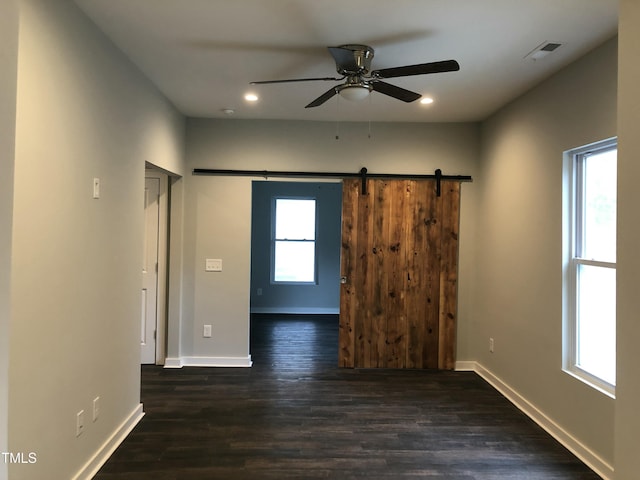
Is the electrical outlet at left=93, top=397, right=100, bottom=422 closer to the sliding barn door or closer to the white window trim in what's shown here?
the sliding barn door

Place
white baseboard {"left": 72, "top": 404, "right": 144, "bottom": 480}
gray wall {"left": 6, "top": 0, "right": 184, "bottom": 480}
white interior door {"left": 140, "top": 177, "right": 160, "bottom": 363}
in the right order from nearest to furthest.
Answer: gray wall {"left": 6, "top": 0, "right": 184, "bottom": 480} → white baseboard {"left": 72, "top": 404, "right": 144, "bottom": 480} → white interior door {"left": 140, "top": 177, "right": 160, "bottom": 363}

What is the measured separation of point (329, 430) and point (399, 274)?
1887 mm

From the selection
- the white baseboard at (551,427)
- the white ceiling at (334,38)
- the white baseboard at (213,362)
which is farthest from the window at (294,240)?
the white ceiling at (334,38)

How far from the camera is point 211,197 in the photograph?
4250mm

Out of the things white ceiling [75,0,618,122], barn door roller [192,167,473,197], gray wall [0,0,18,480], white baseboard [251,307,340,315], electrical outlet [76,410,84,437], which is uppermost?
white ceiling [75,0,618,122]

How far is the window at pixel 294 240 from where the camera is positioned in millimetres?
7375

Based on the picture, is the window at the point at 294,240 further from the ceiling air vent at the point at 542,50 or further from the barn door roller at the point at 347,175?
the ceiling air vent at the point at 542,50

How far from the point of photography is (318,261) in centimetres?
738

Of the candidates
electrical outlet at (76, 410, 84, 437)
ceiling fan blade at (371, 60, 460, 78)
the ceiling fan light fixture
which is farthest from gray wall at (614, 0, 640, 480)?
electrical outlet at (76, 410, 84, 437)

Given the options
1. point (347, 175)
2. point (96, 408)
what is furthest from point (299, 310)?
point (96, 408)

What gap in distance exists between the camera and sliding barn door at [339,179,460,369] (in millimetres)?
4266

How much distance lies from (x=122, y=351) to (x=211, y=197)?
1.95 meters

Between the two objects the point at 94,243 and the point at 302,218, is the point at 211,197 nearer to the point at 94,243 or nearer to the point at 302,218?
the point at 94,243

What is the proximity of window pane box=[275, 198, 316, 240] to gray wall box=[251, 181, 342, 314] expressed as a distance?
4.9 inches
